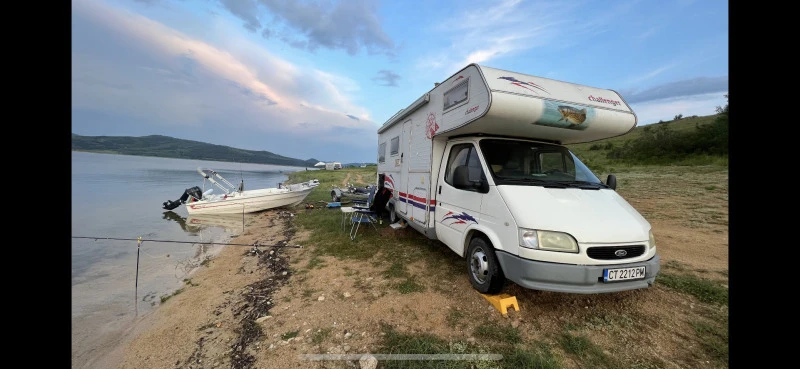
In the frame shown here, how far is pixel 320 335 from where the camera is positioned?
10.4ft

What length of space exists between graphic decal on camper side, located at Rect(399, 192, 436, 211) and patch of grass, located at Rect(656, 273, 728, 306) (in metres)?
3.62

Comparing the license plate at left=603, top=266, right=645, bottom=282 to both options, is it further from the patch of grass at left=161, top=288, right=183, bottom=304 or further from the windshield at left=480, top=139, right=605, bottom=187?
the patch of grass at left=161, top=288, right=183, bottom=304

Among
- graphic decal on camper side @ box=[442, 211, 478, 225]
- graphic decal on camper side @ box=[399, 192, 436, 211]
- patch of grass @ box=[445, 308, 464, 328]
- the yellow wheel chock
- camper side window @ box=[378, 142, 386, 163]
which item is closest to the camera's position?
patch of grass @ box=[445, 308, 464, 328]

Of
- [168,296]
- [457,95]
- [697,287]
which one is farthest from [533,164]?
[168,296]

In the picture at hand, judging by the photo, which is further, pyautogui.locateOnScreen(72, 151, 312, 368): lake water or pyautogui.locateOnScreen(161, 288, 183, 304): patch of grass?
pyautogui.locateOnScreen(161, 288, 183, 304): patch of grass

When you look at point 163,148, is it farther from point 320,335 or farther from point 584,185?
point 584,185

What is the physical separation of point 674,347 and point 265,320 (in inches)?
180

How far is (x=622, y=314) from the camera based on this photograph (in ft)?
11.1

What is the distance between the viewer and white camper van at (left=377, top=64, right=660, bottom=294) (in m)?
3.06

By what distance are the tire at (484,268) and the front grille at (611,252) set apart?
1.04 m

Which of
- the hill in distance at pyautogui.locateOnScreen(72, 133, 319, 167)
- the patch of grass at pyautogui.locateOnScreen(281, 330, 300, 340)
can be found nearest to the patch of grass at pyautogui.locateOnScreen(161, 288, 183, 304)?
the patch of grass at pyautogui.locateOnScreen(281, 330, 300, 340)
